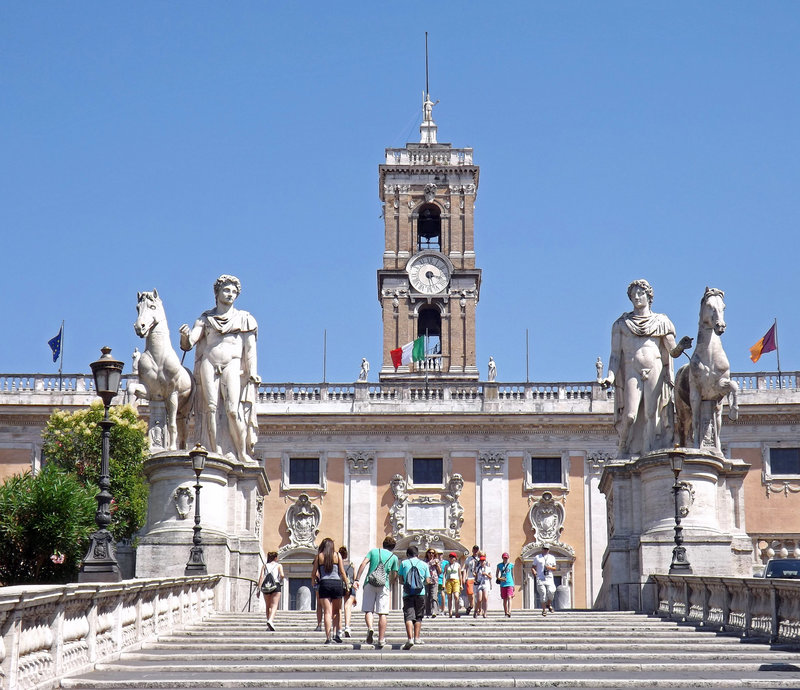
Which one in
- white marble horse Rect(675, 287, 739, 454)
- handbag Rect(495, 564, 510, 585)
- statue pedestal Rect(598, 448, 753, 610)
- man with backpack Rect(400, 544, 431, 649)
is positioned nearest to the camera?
man with backpack Rect(400, 544, 431, 649)

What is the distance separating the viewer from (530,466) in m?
55.1

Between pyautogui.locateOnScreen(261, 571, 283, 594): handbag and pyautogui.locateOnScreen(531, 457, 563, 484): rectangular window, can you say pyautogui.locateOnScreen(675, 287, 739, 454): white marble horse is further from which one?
pyautogui.locateOnScreen(531, 457, 563, 484): rectangular window

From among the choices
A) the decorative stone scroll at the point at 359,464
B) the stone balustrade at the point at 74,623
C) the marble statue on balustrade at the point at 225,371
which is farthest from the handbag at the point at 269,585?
the decorative stone scroll at the point at 359,464

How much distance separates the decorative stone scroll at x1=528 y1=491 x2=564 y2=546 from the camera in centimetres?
5409

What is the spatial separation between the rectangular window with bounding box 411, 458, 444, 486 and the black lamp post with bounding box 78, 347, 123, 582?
113 feet

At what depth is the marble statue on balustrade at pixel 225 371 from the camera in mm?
26219

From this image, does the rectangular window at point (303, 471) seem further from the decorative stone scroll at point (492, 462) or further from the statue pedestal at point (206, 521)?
the statue pedestal at point (206, 521)

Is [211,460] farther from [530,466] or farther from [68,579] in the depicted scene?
[530,466]

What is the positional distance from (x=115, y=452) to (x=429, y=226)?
2981 cm

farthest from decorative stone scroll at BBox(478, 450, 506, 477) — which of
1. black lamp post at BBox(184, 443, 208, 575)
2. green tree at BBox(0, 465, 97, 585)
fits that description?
black lamp post at BBox(184, 443, 208, 575)

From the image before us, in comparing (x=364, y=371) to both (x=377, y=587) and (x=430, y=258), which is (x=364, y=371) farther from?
(x=377, y=587)

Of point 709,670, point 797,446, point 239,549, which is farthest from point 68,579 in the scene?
point 797,446

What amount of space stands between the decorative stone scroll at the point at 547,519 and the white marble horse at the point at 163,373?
2990 centimetres

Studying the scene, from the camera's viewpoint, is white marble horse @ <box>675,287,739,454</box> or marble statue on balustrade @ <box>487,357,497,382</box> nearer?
white marble horse @ <box>675,287,739,454</box>
